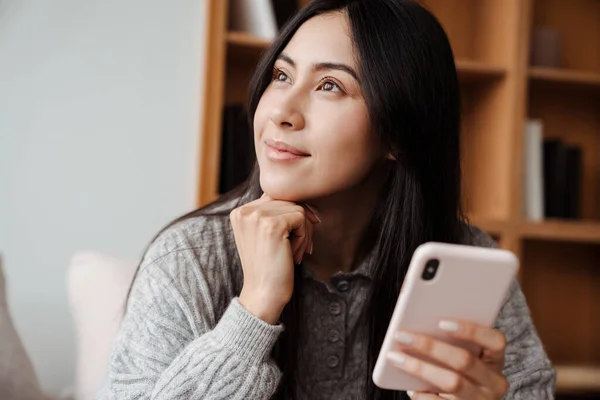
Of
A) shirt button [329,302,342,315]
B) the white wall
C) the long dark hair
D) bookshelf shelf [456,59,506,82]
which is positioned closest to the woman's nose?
the long dark hair

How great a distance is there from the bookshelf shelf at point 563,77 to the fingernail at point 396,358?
1.58 m

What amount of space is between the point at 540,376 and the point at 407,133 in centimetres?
51

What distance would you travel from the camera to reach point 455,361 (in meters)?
0.91

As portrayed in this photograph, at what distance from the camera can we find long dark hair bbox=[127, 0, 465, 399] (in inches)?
45.2

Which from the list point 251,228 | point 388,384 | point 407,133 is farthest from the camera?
point 407,133

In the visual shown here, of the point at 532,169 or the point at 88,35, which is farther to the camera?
the point at 532,169

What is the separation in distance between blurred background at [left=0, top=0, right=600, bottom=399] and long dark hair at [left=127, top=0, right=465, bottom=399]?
63 cm

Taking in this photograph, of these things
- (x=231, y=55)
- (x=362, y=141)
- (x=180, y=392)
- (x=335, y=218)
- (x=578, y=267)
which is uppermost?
(x=231, y=55)

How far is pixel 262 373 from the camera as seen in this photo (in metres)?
1.01

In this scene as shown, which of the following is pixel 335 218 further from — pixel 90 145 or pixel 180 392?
pixel 90 145

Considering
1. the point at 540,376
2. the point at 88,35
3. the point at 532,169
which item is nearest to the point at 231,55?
the point at 88,35

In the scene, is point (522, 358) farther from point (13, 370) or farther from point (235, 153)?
point (235, 153)

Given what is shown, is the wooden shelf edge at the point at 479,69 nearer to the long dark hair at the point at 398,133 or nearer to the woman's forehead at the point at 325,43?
the long dark hair at the point at 398,133

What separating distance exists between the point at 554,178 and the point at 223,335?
163cm
